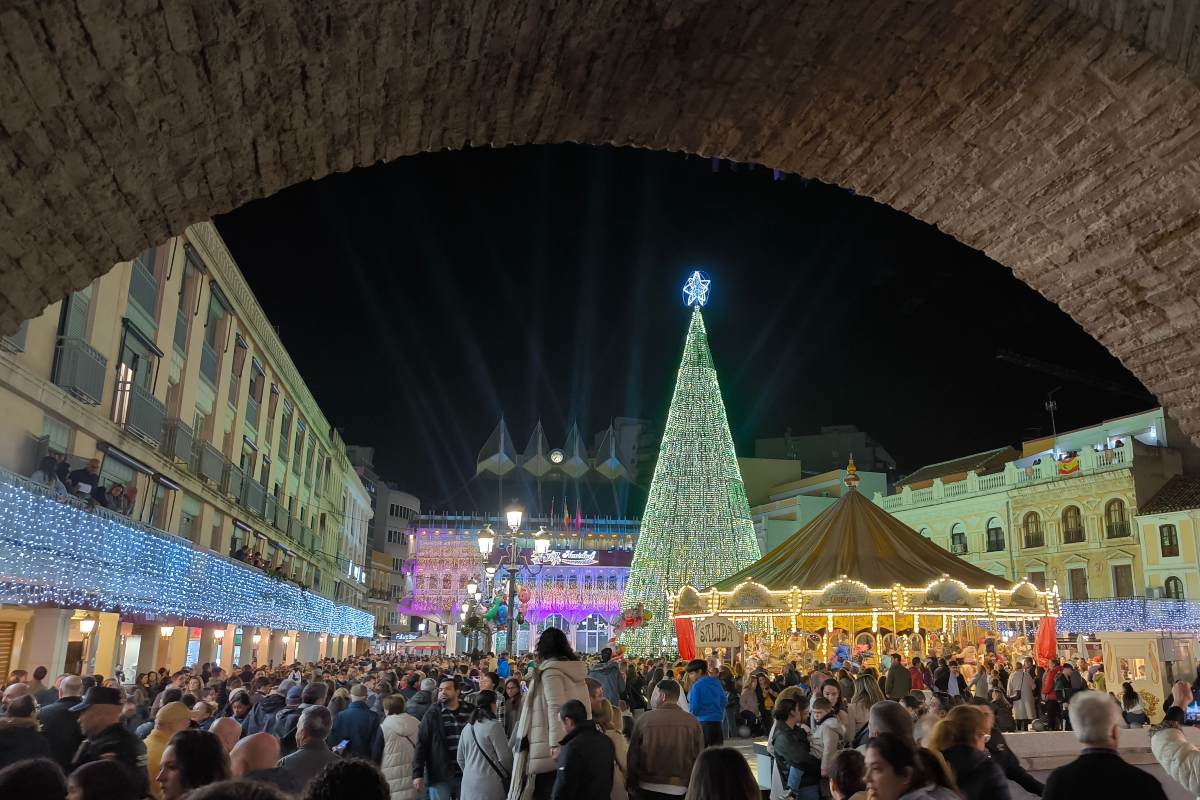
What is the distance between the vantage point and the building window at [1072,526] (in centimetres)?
3459

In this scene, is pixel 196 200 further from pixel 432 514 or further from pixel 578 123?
pixel 432 514

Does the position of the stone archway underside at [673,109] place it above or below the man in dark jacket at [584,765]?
above

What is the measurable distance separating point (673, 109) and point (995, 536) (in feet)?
121

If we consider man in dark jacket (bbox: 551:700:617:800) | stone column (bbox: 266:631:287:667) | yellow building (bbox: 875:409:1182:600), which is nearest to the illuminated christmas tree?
yellow building (bbox: 875:409:1182:600)

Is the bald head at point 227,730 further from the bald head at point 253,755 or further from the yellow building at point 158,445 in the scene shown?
the yellow building at point 158,445

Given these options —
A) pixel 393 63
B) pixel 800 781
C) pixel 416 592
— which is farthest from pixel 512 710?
pixel 416 592

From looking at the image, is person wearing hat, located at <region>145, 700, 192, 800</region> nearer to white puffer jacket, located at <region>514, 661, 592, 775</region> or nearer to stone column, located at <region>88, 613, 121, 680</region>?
white puffer jacket, located at <region>514, 661, 592, 775</region>

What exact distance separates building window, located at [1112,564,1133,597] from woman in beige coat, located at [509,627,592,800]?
32.9 meters

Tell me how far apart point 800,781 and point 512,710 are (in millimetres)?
4055

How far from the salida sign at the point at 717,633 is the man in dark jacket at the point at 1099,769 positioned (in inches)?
750

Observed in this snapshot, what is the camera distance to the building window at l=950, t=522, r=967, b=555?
1560 inches

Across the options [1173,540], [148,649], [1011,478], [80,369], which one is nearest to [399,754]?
[80,369]

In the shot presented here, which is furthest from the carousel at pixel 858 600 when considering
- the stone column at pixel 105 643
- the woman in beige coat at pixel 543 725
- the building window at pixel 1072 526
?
the woman in beige coat at pixel 543 725

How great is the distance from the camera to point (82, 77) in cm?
400
